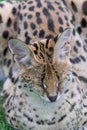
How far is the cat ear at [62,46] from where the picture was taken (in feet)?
11.2

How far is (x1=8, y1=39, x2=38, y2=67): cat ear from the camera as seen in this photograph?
3379 mm

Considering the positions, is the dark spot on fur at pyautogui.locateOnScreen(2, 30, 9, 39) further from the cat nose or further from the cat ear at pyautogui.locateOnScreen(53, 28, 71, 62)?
the cat nose

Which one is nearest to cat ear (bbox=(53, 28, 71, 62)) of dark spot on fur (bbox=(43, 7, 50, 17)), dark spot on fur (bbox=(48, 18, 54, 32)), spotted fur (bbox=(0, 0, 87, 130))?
spotted fur (bbox=(0, 0, 87, 130))

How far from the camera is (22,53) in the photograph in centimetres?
343

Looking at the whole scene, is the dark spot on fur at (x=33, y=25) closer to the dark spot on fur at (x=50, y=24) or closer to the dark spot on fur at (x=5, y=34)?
the dark spot on fur at (x=50, y=24)

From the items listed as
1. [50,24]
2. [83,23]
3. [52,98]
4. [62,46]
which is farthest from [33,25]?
[52,98]

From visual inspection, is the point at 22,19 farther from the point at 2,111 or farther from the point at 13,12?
the point at 2,111

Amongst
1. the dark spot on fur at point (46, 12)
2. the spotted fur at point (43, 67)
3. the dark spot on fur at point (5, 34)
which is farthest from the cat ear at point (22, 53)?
the dark spot on fur at point (5, 34)

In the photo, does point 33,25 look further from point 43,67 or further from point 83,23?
point 43,67

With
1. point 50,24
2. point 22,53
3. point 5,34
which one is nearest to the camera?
point 22,53

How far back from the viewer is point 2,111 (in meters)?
4.39

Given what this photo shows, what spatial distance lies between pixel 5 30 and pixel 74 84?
103 cm

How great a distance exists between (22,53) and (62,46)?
248 mm

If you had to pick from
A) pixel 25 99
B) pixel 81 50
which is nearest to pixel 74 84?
pixel 25 99
